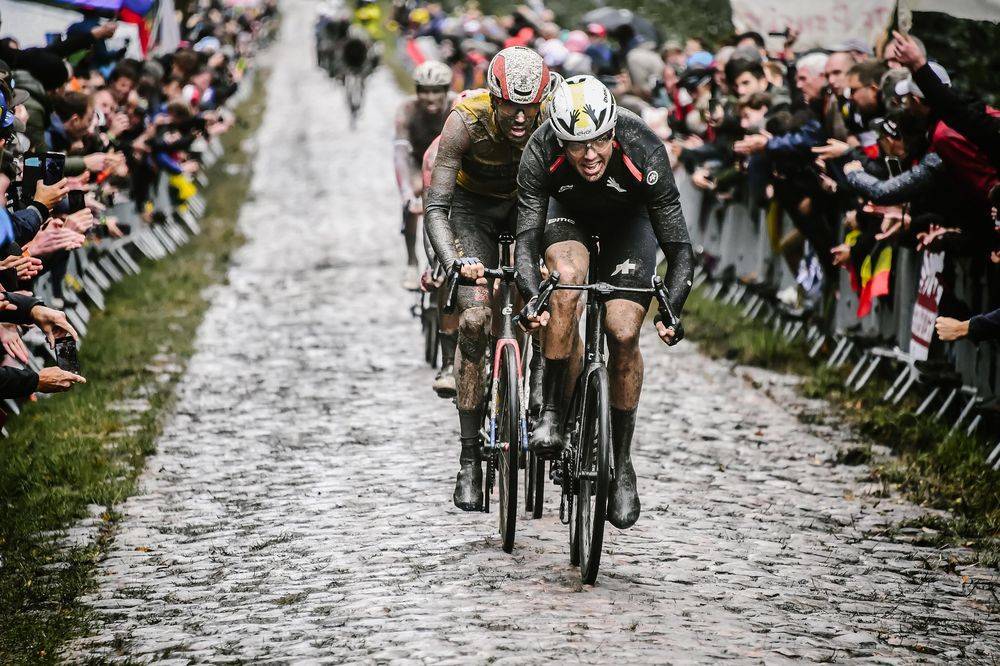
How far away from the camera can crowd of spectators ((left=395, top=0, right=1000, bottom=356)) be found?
888 centimetres

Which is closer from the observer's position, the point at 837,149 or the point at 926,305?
the point at 926,305

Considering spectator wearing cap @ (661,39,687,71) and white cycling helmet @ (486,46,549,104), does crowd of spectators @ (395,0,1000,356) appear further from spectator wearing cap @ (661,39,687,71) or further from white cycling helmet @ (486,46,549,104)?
white cycling helmet @ (486,46,549,104)

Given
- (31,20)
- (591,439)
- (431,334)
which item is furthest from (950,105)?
(31,20)

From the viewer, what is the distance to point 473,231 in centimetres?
823

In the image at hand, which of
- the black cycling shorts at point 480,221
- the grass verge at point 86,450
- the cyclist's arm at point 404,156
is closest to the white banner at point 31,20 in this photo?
the grass verge at point 86,450

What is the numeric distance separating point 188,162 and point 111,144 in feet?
16.7

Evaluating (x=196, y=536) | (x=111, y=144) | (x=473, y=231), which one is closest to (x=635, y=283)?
(x=473, y=231)

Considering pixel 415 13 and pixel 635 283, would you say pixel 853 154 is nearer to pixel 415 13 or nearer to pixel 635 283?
pixel 635 283

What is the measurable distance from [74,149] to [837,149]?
20.5 ft

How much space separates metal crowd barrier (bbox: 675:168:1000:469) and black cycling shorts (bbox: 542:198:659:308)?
2.93 m

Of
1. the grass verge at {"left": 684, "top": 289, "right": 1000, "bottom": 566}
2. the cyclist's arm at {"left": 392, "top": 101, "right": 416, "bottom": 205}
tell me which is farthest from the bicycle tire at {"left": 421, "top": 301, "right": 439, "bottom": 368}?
the grass verge at {"left": 684, "top": 289, "right": 1000, "bottom": 566}

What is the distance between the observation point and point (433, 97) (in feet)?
38.0

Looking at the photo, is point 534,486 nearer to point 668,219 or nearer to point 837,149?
point 668,219

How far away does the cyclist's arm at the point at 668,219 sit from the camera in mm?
6742
